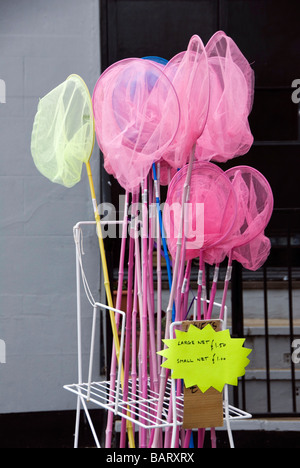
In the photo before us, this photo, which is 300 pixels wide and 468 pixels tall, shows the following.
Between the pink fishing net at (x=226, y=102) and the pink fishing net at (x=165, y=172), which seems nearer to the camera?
the pink fishing net at (x=226, y=102)

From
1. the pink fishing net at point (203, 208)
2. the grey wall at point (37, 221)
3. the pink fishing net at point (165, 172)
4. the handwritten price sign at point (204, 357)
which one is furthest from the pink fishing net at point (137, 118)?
the grey wall at point (37, 221)

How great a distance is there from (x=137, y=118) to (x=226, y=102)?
13.1 inches

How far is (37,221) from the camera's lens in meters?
3.69

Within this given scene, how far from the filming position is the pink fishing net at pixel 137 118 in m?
2.10

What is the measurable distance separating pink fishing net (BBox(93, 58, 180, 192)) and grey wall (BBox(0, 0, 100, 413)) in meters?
1.53

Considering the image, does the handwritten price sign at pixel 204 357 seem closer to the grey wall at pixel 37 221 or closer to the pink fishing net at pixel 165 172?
the pink fishing net at pixel 165 172

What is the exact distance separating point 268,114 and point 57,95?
6.95ft

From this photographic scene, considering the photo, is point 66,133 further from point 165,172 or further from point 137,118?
point 165,172

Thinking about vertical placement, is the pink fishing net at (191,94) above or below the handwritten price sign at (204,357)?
above

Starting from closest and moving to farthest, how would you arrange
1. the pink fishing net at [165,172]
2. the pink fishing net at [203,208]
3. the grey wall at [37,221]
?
the pink fishing net at [203,208]
the pink fishing net at [165,172]
the grey wall at [37,221]

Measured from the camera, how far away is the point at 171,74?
7.47 feet

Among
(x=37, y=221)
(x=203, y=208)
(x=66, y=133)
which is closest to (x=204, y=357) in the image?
(x=203, y=208)

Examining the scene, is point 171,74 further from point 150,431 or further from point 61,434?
point 61,434

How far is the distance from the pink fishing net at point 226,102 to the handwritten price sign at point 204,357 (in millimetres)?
671
